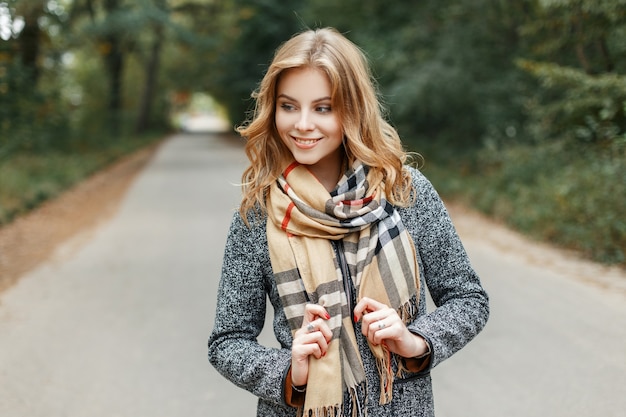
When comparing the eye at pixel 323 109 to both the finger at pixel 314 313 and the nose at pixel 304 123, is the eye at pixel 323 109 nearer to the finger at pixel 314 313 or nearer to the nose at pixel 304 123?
the nose at pixel 304 123

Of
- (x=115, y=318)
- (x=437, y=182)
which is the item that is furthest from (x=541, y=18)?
(x=115, y=318)

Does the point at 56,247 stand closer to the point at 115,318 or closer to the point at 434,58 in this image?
the point at 115,318

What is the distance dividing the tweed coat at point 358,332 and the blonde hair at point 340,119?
0.08 metres

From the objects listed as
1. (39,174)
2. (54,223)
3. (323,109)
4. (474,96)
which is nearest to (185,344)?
(323,109)

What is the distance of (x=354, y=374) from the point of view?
186 cm

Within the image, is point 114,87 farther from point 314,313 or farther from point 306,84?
point 314,313

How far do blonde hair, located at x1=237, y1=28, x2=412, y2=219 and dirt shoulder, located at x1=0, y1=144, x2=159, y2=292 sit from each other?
6297 mm

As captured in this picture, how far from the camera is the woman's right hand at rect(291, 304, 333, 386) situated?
1.71m

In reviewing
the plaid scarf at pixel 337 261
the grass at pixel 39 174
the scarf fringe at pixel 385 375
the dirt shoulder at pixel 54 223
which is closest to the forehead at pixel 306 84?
the plaid scarf at pixel 337 261

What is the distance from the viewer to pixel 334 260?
5.99 feet

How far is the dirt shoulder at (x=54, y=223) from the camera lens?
8.71m

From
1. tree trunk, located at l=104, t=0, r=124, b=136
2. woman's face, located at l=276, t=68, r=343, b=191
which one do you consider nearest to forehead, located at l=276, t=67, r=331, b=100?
woman's face, located at l=276, t=68, r=343, b=191

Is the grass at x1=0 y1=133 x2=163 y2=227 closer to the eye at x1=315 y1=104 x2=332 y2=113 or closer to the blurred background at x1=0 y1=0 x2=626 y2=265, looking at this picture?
the blurred background at x1=0 y1=0 x2=626 y2=265

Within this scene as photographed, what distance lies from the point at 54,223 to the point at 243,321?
1060cm
